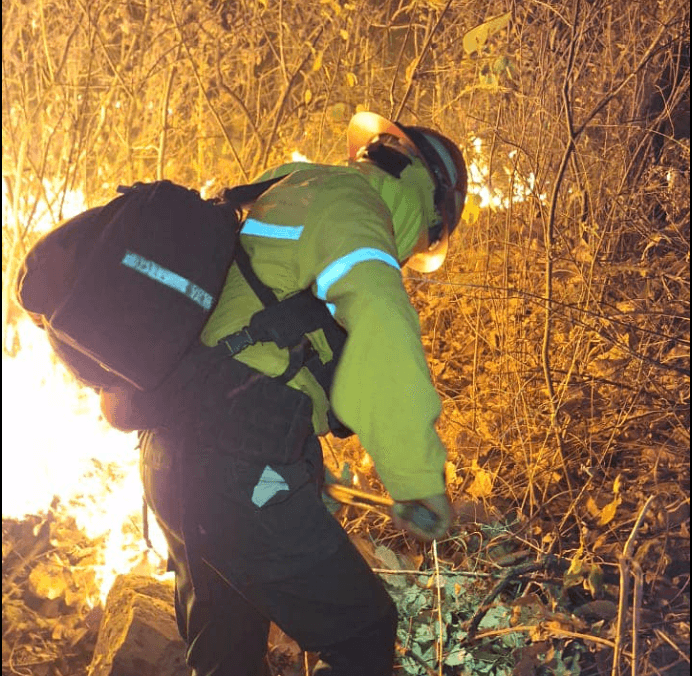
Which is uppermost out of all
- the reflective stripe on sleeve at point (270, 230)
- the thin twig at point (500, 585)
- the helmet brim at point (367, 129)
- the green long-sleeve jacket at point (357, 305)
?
the helmet brim at point (367, 129)

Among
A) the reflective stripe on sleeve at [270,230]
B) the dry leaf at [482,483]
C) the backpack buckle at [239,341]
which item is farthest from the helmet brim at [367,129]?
the dry leaf at [482,483]

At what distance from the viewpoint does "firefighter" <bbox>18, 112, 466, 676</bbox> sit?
6.00ft

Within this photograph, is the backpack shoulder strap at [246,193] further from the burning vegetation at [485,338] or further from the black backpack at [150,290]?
the burning vegetation at [485,338]

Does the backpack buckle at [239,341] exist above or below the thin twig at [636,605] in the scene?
above

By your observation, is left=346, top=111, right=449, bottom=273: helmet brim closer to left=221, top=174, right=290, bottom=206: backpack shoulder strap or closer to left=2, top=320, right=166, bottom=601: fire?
left=221, top=174, right=290, bottom=206: backpack shoulder strap

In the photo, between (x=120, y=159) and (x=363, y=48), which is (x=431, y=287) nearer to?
(x=363, y=48)

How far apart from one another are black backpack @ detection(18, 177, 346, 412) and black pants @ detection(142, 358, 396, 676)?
0.14 metres

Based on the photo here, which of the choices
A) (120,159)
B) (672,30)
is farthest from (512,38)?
(120,159)

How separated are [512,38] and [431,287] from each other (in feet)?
5.06

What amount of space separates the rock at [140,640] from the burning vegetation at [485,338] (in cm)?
1

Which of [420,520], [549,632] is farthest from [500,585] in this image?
[420,520]

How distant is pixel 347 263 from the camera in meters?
1.83

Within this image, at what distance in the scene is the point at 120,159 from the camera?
5.22 m

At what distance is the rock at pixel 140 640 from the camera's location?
3268 millimetres
